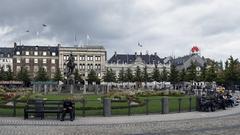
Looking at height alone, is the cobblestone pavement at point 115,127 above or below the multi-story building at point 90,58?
below

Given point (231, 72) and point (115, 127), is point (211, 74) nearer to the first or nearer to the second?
point (231, 72)

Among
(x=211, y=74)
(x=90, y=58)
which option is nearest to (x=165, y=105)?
(x=211, y=74)

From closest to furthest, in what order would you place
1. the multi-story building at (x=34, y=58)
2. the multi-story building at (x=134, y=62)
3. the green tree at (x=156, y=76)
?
the green tree at (x=156, y=76)
the multi-story building at (x=34, y=58)
the multi-story building at (x=134, y=62)

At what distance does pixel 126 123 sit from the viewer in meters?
23.6

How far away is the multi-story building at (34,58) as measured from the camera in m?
158

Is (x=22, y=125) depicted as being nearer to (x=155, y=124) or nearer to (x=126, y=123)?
(x=126, y=123)

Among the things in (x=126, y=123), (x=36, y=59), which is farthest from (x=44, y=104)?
(x=36, y=59)

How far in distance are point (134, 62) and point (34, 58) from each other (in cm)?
4187

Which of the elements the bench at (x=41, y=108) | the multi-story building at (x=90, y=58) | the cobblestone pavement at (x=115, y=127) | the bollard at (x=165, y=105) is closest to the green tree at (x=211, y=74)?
the multi-story building at (x=90, y=58)

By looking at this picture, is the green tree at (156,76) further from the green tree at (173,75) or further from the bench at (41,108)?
the bench at (41,108)

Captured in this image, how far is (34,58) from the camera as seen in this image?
159250 mm

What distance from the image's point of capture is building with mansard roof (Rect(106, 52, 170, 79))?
550 ft

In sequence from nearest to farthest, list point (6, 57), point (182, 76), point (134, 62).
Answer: point (182, 76) < point (6, 57) < point (134, 62)

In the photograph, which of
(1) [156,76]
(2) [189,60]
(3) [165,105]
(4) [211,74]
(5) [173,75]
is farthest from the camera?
(2) [189,60]
